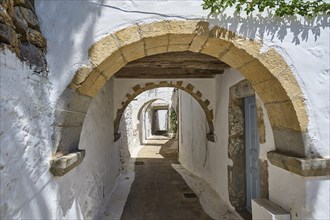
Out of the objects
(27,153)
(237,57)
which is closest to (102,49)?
(27,153)

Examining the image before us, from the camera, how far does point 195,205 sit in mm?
4316

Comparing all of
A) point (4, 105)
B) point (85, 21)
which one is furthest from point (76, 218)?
point (85, 21)

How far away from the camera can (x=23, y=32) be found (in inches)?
62.2

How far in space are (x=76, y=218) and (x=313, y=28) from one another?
2.52m

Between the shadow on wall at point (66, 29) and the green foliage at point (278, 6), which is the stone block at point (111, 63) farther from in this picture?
the green foliage at point (278, 6)

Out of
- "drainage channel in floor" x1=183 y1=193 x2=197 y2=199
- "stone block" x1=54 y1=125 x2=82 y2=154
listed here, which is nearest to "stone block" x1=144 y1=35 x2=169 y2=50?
"stone block" x1=54 y1=125 x2=82 y2=154

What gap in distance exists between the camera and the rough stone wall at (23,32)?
1.37 m

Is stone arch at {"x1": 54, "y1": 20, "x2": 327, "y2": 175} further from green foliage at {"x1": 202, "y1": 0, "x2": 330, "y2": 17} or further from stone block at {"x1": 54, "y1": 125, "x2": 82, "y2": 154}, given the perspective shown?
green foliage at {"x1": 202, "y1": 0, "x2": 330, "y2": 17}

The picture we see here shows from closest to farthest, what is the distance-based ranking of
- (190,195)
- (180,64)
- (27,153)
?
(27,153)
(180,64)
(190,195)

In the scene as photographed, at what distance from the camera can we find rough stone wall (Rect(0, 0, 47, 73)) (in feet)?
4.48

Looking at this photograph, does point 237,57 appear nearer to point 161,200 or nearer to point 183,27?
point 183,27

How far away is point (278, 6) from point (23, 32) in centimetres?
184

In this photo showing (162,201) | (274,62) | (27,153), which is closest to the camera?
(27,153)

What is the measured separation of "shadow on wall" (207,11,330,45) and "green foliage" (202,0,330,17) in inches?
1.8
